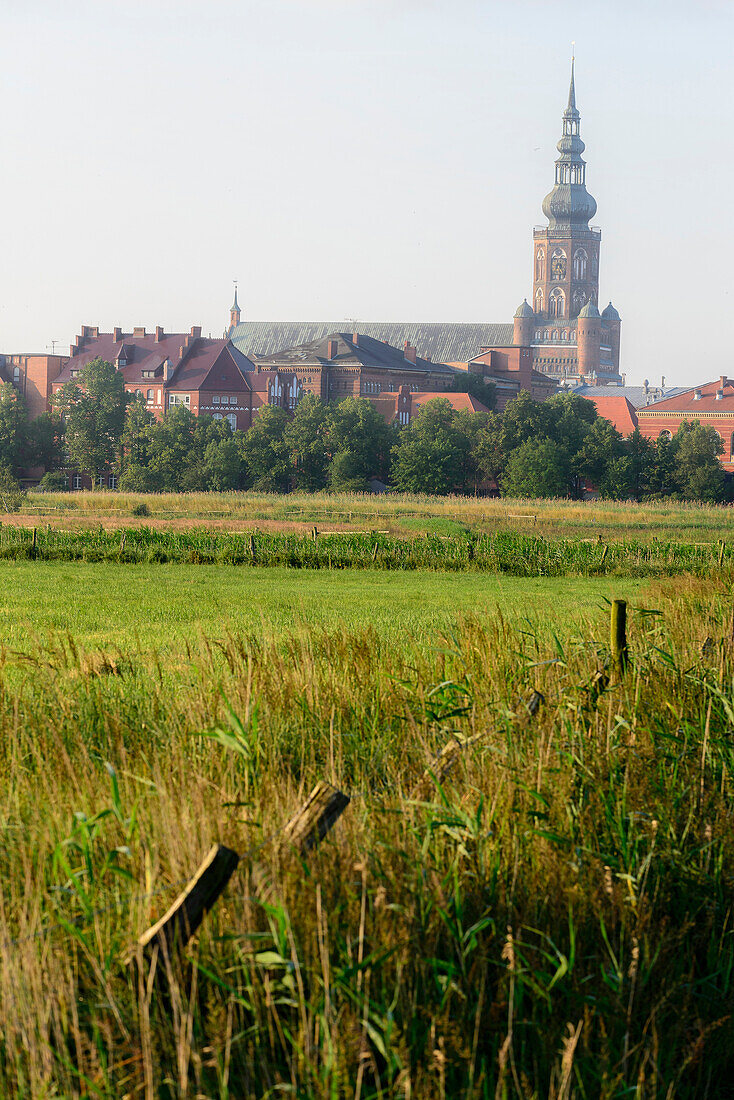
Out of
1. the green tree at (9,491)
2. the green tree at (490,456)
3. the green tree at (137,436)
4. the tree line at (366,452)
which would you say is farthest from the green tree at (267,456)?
the green tree at (9,491)

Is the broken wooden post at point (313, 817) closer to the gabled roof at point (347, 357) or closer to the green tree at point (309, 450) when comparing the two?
the green tree at point (309, 450)

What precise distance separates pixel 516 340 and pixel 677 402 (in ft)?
142

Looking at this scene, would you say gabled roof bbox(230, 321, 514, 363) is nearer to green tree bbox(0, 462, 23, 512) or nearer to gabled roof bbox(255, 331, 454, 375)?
gabled roof bbox(255, 331, 454, 375)

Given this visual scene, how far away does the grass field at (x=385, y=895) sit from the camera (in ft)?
11.5

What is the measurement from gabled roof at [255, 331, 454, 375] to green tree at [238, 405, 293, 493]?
31.0 m

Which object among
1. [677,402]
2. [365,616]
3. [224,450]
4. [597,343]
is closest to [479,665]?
[365,616]

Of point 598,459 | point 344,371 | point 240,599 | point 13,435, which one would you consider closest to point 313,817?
point 240,599

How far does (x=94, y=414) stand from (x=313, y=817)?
103593 mm

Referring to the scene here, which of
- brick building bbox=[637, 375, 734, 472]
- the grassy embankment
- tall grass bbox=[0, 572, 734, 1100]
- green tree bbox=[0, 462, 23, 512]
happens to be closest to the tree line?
green tree bbox=[0, 462, 23, 512]

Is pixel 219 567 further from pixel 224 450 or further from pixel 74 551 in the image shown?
pixel 224 450

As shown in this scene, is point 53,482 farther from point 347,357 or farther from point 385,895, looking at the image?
point 385,895

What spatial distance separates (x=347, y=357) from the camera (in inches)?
5049

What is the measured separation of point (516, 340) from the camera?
17150cm

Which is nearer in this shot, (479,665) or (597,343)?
(479,665)
